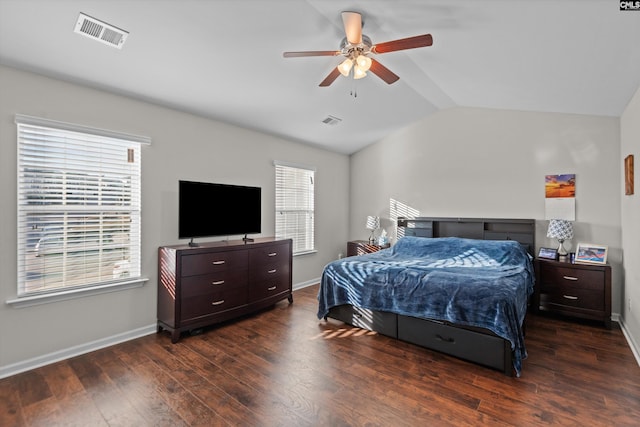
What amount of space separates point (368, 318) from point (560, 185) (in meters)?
3.09

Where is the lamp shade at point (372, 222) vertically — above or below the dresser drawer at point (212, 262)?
above

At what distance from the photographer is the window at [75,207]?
2.63 metres

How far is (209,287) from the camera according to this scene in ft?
11.1

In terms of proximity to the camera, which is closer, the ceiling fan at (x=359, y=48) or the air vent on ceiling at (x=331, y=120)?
the ceiling fan at (x=359, y=48)

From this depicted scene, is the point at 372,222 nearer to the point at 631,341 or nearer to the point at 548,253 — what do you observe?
the point at 548,253

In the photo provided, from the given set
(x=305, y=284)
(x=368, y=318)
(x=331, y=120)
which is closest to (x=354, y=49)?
(x=331, y=120)

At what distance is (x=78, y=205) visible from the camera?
2.88 m

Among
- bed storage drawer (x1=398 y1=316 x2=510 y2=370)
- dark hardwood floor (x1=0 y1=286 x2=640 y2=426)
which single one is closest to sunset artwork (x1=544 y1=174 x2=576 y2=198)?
dark hardwood floor (x1=0 y1=286 x2=640 y2=426)

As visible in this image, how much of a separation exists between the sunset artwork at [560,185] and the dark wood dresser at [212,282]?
3715mm

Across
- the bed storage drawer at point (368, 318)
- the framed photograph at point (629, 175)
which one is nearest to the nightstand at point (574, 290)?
the framed photograph at point (629, 175)

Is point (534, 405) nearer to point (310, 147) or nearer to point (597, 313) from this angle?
point (597, 313)

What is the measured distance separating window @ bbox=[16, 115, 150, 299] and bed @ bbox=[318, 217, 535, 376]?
222cm

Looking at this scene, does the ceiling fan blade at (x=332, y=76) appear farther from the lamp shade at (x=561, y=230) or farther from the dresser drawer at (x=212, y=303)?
the lamp shade at (x=561, y=230)

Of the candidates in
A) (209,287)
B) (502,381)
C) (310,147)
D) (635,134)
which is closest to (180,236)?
(209,287)
